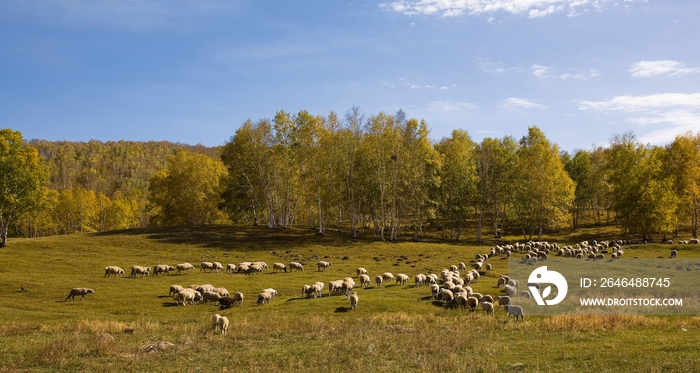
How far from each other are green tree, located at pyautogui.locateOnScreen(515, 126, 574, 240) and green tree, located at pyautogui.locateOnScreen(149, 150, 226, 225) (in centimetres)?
5834

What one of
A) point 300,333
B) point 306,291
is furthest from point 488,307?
point 306,291

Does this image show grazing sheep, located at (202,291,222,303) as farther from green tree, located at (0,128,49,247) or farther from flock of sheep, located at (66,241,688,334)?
green tree, located at (0,128,49,247)

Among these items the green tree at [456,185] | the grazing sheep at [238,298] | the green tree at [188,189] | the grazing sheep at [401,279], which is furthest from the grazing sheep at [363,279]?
the green tree at [188,189]

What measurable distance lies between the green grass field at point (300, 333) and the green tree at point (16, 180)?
16.7 meters

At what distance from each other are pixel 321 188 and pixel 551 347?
5751 cm

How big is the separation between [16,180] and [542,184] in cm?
7679

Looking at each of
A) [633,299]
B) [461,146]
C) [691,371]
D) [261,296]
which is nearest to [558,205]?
[461,146]

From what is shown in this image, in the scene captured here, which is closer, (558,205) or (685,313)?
(685,313)

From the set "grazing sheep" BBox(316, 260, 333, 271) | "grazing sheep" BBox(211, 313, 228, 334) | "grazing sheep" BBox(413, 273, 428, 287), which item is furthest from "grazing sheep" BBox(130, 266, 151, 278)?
"grazing sheep" BBox(413, 273, 428, 287)

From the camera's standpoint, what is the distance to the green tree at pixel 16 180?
2314 inches

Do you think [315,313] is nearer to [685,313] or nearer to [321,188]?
[685,313]

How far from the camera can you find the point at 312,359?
16.5 metres

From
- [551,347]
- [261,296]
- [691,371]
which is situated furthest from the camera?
[261,296]

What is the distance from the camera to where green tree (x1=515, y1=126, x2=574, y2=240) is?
7556 centimetres
